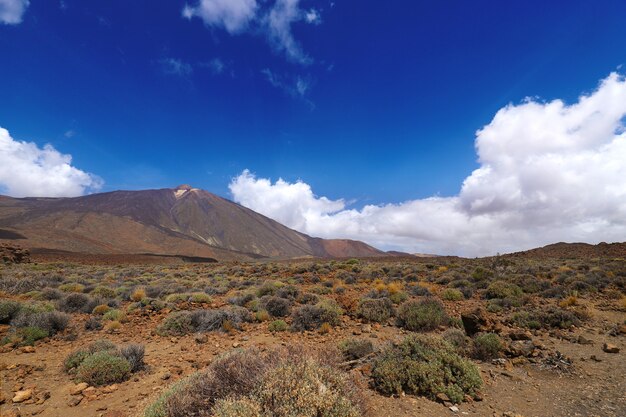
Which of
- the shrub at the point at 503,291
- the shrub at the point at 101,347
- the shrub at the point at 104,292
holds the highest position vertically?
the shrub at the point at 503,291

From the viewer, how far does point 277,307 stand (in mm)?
11484

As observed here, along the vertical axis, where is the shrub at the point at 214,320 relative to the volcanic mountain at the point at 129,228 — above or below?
below

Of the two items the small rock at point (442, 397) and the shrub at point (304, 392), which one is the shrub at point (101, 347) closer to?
the shrub at point (304, 392)

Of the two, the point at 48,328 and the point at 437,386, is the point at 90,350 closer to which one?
the point at 48,328

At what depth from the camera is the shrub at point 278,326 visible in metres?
9.66

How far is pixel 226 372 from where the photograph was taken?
4.39m

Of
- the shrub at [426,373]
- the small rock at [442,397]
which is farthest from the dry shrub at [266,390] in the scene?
the small rock at [442,397]

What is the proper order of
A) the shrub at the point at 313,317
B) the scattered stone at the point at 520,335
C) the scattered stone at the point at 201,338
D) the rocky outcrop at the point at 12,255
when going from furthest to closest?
the rocky outcrop at the point at 12,255 → the shrub at the point at 313,317 → the scattered stone at the point at 201,338 → the scattered stone at the point at 520,335

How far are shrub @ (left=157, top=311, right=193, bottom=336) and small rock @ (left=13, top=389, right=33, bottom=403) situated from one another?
12.5 ft

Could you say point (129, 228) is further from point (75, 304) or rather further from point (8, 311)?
point (8, 311)

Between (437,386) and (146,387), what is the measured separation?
544 centimetres

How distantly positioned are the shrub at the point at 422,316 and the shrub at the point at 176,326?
693 cm

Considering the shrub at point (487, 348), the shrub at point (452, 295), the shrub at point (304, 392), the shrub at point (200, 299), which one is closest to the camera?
the shrub at point (304, 392)

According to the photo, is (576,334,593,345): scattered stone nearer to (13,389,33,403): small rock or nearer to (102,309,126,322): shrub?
(13,389,33,403): small rock
